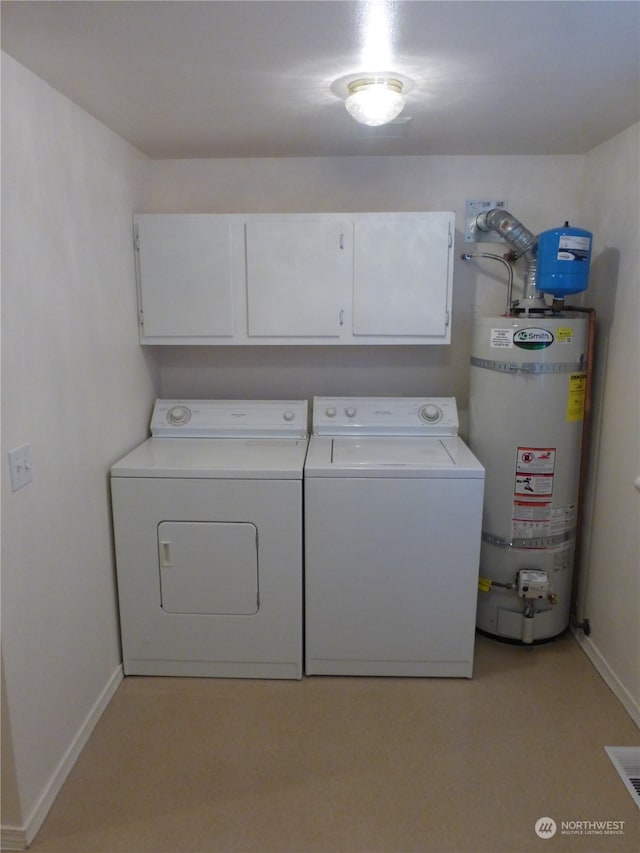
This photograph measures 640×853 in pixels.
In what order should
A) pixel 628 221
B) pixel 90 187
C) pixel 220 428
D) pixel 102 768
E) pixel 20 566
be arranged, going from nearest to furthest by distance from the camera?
pixel 20 566 < pixel 102 768 < pixel 90 187 < pixel 628 221 < pixel 220 428

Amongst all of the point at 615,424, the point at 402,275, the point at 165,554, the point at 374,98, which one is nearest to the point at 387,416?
the point at 402,275

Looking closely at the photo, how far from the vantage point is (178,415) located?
2.82 metres

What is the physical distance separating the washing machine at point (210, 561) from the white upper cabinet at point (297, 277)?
0.59 m

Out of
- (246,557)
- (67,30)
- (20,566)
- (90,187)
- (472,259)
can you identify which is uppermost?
(67,30)

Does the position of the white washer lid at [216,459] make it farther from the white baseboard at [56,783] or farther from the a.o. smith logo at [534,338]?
the a.o. smith logo at [534,338]

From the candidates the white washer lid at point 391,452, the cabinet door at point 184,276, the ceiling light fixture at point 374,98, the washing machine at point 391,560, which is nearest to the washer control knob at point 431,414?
the white washer lid at point 391,452

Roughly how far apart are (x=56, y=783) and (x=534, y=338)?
2370 millimetres

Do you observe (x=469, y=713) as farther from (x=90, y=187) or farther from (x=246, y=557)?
(x=90, y=187)

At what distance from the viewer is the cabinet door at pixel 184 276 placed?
2588mm

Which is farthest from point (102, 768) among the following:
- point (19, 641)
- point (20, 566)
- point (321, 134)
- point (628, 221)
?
point (628, 221)

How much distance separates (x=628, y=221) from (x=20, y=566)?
Answer: 2.52 m

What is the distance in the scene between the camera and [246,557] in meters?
2.36

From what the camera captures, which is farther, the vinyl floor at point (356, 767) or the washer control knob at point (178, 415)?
the washer control knob at point (178, 415)

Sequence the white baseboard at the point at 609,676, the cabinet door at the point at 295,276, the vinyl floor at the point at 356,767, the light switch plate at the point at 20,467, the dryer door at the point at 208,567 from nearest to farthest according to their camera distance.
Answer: the light switch plate at the point at 20,467
the vinyl floor at the point at 356,767
the white baseboard at the point at 609,676
the dryer door at the point at 208,567
the cabinet door at the point at 295,276
